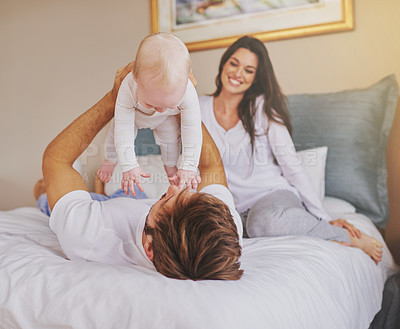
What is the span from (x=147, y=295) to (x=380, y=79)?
123 centimetres

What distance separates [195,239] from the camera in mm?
656

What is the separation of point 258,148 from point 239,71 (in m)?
0.23

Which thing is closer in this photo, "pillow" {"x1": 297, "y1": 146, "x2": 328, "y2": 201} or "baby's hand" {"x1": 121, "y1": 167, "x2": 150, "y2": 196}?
"baby's hand" {"x1": 121, "y1": 167, "x2": 150, "y2": 196}

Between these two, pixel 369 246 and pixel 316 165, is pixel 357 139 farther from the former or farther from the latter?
pixel 369 246

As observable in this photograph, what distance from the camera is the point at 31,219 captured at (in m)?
1.24

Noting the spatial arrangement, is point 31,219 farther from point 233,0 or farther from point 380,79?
point 380,79

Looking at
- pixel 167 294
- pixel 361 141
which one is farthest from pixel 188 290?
pixel 361 141

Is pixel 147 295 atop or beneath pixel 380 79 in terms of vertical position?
beneath

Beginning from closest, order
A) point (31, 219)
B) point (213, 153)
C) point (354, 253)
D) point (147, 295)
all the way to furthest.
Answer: point (147, 295) → point (213, 153) → point (354, 253) → point (31, 219)

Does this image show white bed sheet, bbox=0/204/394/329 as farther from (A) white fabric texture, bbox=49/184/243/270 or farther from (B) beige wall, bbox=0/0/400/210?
(B) beige wall, bbox=0/0/400/210

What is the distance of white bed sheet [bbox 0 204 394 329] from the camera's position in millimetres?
587

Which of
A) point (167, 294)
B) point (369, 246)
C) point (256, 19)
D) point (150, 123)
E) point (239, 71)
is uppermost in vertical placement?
point (256, 19)

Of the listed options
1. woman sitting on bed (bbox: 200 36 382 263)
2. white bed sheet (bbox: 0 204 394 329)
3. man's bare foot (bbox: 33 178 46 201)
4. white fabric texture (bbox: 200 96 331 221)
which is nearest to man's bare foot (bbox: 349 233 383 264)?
woman sitting on bed (bbox: 200 36 382 263)

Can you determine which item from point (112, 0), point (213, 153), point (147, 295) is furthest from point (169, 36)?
point (112, 0)
